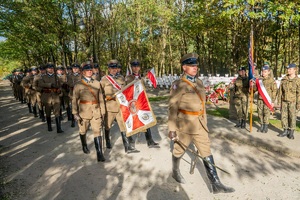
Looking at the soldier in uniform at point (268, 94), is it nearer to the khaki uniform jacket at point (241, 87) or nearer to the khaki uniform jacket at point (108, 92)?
the khaki uniform jacket at point (241, 87)

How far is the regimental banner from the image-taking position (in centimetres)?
534

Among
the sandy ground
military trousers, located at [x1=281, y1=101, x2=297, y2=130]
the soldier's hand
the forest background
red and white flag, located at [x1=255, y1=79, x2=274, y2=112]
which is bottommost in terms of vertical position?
the sandy ground

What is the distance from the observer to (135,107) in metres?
5.45

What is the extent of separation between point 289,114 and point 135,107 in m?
4.22

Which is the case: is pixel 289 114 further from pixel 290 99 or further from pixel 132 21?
pixel 132 21

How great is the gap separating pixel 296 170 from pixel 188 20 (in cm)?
1641

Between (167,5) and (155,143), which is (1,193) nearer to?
(155,143)

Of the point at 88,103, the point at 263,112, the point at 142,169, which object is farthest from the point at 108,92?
the point at 263,112

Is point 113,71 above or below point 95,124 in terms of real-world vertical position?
above

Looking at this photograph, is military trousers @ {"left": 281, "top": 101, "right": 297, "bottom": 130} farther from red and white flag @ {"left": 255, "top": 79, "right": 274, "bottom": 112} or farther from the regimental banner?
the regimental banner

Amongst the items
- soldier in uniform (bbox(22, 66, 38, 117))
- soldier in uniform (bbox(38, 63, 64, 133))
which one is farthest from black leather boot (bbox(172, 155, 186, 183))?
soldier in uniform (bbox(22, 66, 38, 117))

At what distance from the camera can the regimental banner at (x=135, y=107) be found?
17.5 feet

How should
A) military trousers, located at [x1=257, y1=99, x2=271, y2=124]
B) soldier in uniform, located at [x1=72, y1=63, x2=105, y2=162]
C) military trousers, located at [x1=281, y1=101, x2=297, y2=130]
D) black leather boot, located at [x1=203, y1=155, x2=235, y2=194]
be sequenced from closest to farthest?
black leather boot, located at [x1=203, y1=155, x2=235, y2=194] → soldier in uniform, located at [x1=72, y1=63, x2=105, y2=162] → military trousers, located at [x1=281, y1=101, x2=297, y2=130] → military trousers, located at [x1=257, y1=99, x2=271, y2=124]

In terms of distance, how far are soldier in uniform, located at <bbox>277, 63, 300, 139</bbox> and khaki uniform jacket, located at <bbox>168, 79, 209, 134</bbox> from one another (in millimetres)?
3595
